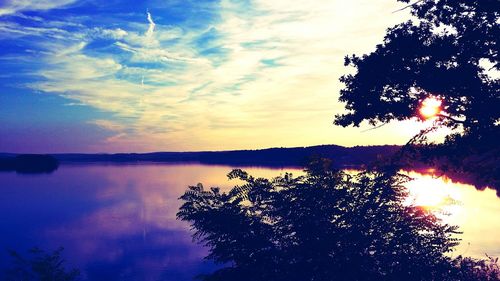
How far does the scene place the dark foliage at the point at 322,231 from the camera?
25.4ft

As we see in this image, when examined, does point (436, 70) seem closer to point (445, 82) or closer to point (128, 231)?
point (445, 82)

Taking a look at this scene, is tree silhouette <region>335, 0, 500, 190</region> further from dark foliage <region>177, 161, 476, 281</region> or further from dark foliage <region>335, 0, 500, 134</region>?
dark foliage <region>177, 161, 476, 281</region>

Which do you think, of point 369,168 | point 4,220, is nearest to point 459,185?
point 4,220

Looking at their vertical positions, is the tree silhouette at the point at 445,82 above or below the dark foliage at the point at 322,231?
above

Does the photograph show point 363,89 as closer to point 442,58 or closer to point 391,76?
point 391,76

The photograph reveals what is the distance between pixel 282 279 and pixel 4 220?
2199 inches

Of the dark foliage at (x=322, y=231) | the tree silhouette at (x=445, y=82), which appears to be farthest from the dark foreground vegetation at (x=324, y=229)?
the tree silhouette at (x=445, y=82)

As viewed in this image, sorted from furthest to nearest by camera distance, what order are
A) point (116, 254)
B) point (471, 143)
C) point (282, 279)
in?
point (116, 254) → point (471, 143) → point (282, 279)

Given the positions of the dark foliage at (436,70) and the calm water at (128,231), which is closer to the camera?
the dark foliage at (436,70)

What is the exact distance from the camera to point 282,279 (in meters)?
7.52

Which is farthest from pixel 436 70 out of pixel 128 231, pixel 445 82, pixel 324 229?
pixel 128 231

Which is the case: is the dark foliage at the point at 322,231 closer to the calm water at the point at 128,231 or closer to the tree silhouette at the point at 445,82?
the calm water at the point at 128,231

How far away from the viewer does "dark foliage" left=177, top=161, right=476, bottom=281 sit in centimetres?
773

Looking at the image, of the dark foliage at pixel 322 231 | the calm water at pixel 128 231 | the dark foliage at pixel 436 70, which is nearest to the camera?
the dark foliage at pixel 322 231
